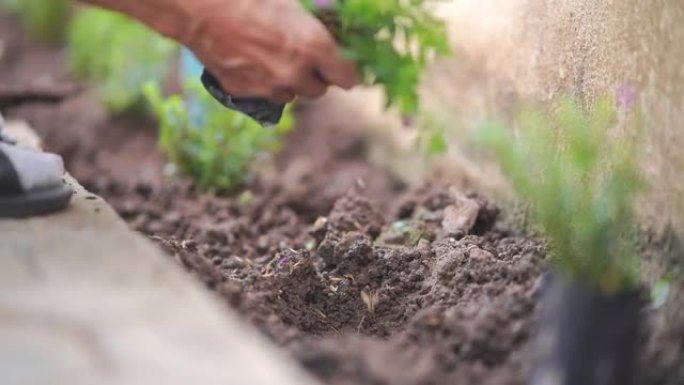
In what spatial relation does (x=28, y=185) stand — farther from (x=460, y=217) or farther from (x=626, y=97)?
(x=460, y=217)

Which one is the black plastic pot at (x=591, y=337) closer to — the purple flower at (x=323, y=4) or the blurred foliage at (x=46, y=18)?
the purple flower at (x=323, y=4)

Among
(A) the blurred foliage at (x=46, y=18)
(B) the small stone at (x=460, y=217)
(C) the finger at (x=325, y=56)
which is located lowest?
(C) the finger at (x=325, y=56)

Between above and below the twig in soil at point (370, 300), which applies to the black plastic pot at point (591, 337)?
below

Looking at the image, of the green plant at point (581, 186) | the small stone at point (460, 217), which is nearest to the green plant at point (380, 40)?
the green plant at point (581, 186)

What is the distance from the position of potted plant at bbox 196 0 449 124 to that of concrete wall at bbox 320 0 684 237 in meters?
0.33

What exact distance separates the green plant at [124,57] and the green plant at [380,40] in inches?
88.6

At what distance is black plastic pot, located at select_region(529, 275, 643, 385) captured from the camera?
4.56ft

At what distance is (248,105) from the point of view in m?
1.99

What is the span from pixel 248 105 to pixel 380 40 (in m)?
0.26

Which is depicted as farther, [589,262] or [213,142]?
[213,142]

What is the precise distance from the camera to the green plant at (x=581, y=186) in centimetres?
146

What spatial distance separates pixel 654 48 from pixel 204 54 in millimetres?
734

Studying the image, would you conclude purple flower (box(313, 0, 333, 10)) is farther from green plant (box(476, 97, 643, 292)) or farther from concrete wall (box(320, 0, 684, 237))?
concrete wall (box(320, 0, 684, 237))

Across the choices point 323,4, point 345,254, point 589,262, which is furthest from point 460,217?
point 589,262
